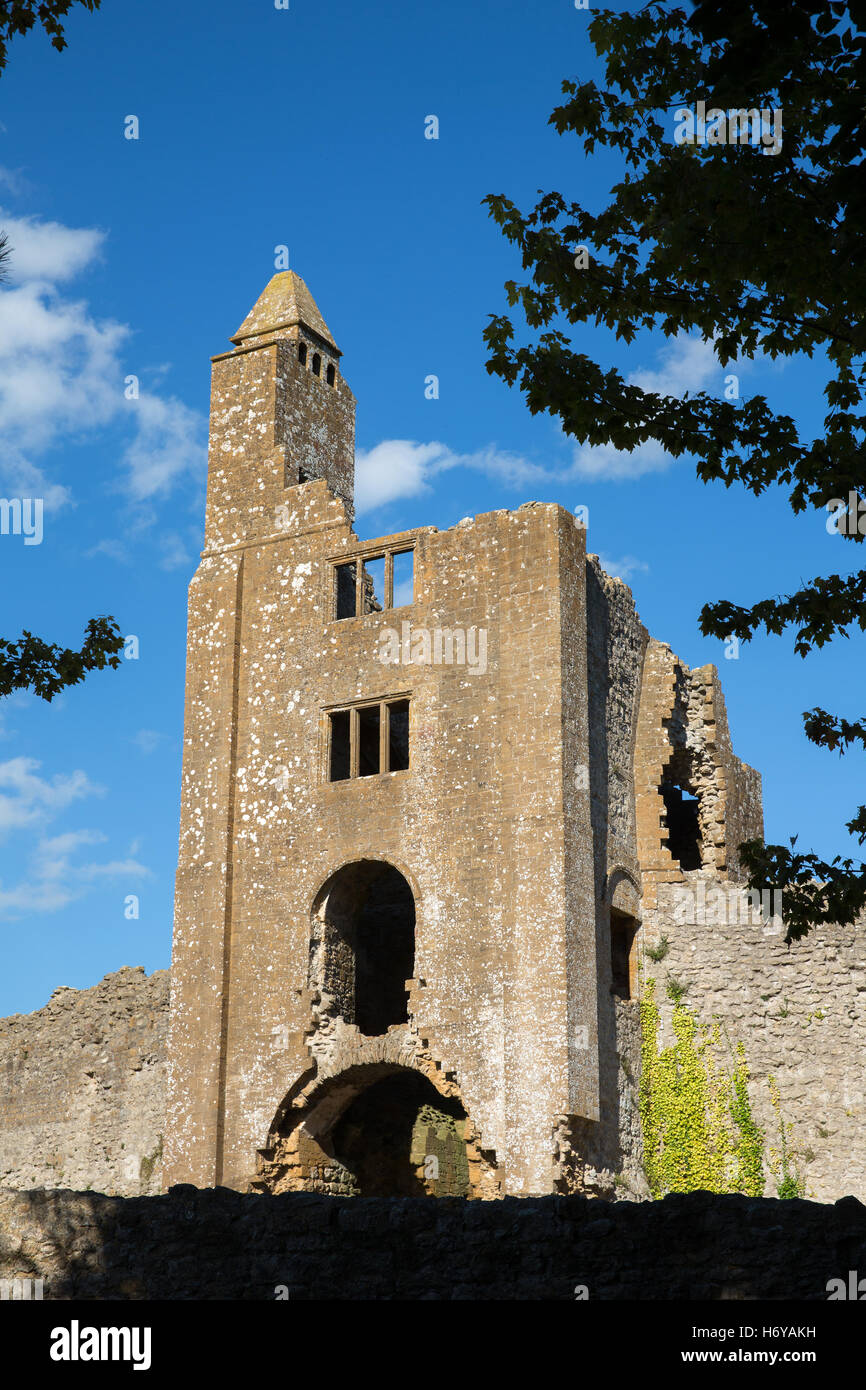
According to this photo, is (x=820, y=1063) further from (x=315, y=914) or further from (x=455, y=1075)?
(x=315, y=914)

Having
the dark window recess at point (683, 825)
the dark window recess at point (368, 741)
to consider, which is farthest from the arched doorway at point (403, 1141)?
the dark window recess at point (683, 825)

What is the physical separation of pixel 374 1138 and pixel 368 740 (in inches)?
253

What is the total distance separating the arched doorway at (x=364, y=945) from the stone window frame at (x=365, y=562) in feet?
13.7

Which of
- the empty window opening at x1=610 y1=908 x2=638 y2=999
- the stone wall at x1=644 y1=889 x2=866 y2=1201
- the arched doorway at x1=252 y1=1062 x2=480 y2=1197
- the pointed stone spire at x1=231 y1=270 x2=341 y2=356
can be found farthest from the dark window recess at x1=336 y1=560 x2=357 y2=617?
the arched doorway at x1=252 y1=1062 x2=480 y2=1197

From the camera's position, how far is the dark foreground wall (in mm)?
10922

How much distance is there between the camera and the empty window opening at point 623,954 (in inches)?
1006

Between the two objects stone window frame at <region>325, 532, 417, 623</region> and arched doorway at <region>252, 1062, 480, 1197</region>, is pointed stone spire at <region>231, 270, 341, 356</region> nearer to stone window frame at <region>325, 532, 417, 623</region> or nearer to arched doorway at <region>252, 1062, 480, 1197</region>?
stone window frame at <region>325, 532, 417, 623</region>

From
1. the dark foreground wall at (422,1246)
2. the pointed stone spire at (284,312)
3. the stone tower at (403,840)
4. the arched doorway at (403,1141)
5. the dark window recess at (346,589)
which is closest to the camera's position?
the dark foreground wall at (422,1246)

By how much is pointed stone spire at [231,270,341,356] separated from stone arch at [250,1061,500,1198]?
13.3 m

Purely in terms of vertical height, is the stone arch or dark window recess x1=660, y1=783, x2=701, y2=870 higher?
dark window recess x1=660, y1=783, x2=701, y2=870

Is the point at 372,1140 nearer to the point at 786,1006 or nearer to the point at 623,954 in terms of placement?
the point at 623,954

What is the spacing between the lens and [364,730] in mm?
26547

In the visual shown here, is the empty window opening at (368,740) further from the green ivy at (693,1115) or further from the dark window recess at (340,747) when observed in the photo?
the green ivy at (693,1115)

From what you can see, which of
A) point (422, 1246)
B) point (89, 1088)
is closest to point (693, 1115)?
point (89, 1088)
